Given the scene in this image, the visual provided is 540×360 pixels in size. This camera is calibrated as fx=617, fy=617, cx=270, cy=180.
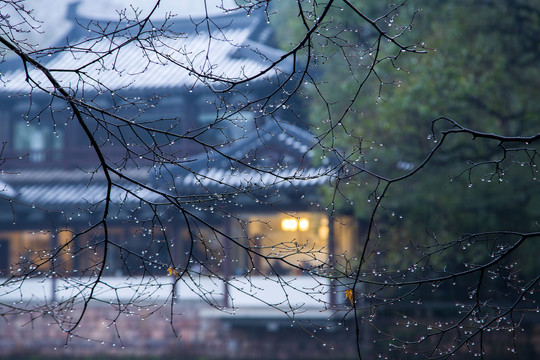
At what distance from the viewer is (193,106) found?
41.3ft

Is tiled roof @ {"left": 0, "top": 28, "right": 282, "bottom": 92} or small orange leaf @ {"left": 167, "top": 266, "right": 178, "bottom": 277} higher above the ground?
tiled roof @ {"left": 0, "top": 28, "right": 282, "bottom": 92}

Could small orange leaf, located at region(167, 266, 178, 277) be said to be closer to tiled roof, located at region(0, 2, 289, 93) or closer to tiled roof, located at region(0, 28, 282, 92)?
tiled roof, located at region(0, 2, 289, 93)

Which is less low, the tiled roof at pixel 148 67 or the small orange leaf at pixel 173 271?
the tiled roof at pixel 148 67

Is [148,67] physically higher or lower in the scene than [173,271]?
higher

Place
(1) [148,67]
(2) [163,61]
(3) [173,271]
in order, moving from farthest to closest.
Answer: (1) [148,67], (2) [163,61], (3) [173,271]

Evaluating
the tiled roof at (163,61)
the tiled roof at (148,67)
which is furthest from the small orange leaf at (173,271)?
the tiled roof at (148,67)

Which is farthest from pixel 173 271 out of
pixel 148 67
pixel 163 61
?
pixel 148 67

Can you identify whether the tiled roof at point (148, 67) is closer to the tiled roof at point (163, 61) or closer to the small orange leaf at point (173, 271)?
the tiled roof at point (163, 61)

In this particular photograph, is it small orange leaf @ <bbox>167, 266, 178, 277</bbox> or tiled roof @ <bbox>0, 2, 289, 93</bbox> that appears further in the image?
tiled roof @ <bbox>0, 2, 289, 93</bbox>

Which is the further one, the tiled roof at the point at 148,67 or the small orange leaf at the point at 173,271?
the tiled roof at the point at 148,67

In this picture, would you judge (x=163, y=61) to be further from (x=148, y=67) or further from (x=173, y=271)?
(x=173, y=271)

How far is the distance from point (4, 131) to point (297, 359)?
8.22 m

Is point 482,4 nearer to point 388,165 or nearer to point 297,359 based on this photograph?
point 388,165

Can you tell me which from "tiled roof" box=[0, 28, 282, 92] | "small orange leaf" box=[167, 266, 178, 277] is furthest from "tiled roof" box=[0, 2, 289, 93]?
"small orange leaf" box=[167, 266, 178, 277]
